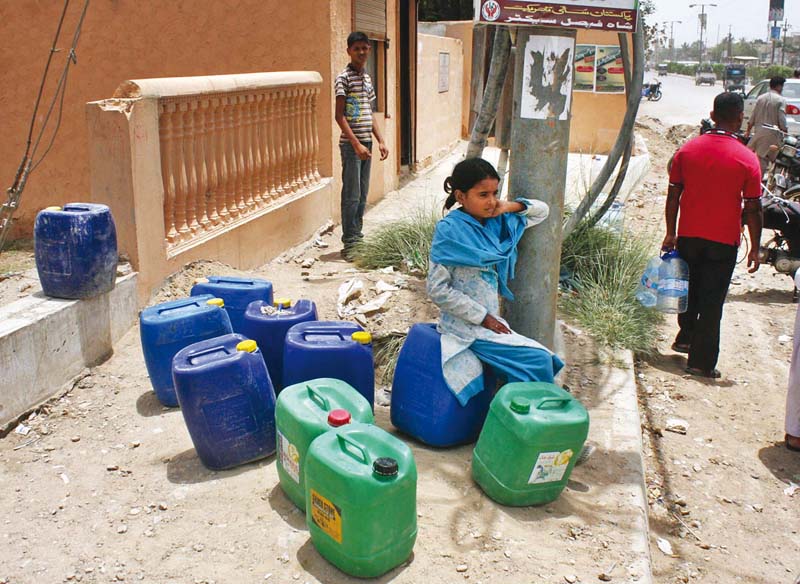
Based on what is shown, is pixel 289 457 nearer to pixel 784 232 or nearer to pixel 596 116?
pixel 784 232

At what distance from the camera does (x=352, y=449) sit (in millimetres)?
2916

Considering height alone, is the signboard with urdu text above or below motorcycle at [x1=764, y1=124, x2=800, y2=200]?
above

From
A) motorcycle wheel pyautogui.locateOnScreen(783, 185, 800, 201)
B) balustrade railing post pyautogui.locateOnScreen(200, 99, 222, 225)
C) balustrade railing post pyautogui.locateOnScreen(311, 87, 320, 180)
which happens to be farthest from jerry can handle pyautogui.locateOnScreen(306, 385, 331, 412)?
motorcycle wheel pyautogui.locateOnScreen(783, 185, 800, 201)

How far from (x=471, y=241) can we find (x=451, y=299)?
269 mm

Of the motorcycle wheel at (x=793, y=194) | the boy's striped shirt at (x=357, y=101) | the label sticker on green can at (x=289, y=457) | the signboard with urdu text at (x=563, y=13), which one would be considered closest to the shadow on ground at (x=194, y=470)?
the label sticker on green can at (x=289, y=457)

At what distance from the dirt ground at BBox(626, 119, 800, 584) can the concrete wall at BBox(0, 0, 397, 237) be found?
405cm

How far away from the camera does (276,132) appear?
23.9 ft

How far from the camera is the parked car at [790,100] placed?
53.5ft

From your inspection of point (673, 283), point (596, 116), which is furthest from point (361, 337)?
point (596, 116)

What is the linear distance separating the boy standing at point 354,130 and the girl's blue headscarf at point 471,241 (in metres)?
3.26

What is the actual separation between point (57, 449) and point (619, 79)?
15078 mm

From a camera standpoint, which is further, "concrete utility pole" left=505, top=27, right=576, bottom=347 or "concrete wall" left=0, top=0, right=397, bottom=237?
"concrete wall" left=0, top=0, right=397, bottom=237

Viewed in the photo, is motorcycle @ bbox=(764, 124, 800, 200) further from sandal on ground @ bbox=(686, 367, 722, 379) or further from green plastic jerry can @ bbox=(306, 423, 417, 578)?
green plastic jerry can @ bbox=(306, 423, 417, 578)

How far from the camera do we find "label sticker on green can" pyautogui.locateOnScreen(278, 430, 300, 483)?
3.21 meters
